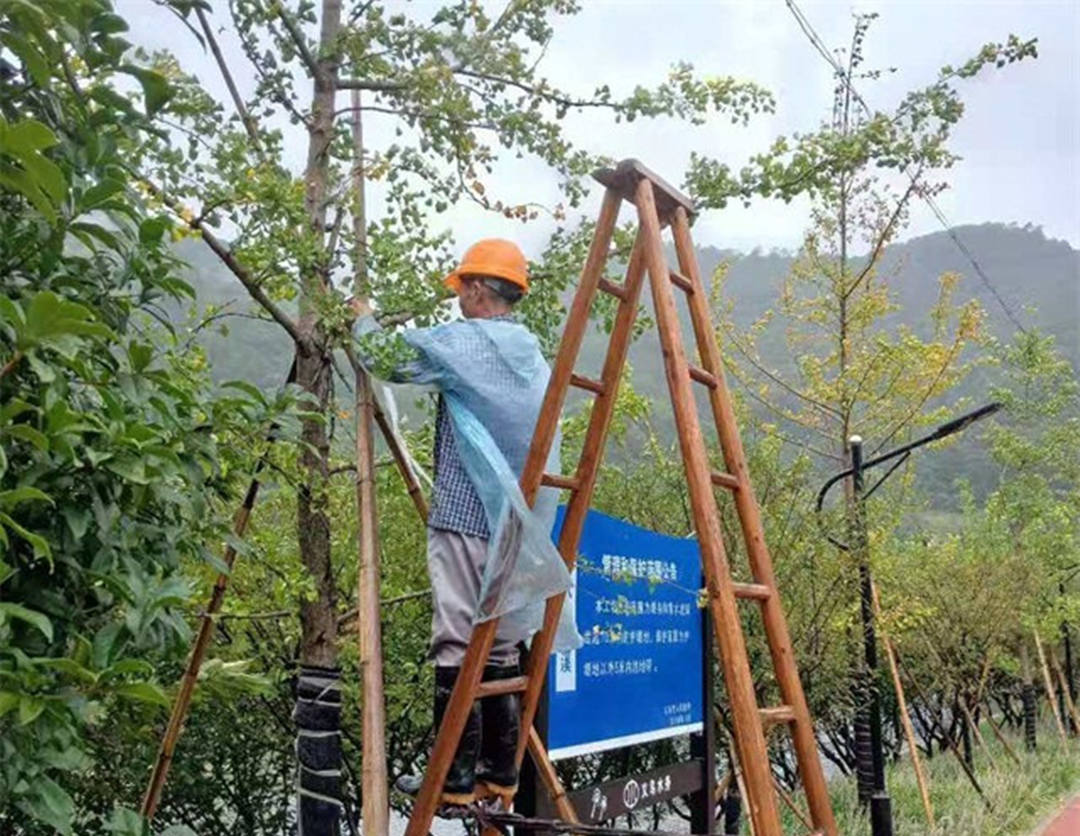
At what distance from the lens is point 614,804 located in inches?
151

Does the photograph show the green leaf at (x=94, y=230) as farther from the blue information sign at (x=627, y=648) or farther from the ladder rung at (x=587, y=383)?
the blue information sign at (x=627, y=648)

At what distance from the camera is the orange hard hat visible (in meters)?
3.41

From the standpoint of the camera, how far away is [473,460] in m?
3.22

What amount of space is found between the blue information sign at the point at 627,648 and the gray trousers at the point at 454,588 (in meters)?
0.49

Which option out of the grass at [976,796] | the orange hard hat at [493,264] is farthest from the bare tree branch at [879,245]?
the orange hard hat at [493,264]

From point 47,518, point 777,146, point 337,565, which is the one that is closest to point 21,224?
point 47,518

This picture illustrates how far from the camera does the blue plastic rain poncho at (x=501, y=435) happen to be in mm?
Result: 3061

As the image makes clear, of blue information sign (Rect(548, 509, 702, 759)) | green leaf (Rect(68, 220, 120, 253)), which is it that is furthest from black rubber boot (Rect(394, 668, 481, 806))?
green leaf (Rect(68, 220, 120, 253))

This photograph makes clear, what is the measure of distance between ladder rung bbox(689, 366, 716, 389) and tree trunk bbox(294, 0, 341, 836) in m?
1.13

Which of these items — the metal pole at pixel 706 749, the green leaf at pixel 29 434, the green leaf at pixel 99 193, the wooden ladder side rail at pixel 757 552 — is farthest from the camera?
the metal pole at pixel 706 749

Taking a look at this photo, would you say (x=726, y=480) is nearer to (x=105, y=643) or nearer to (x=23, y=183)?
(x=105, y=643)

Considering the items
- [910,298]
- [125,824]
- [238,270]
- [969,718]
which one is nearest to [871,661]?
[238,270]

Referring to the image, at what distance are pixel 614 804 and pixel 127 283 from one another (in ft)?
8.63

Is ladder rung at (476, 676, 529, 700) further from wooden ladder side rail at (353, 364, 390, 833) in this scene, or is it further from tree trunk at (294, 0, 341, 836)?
tree trunk at (294, 0, 341, 836)
